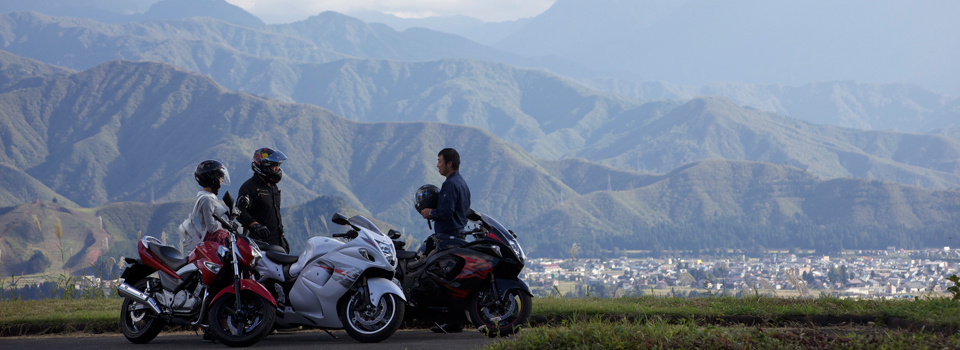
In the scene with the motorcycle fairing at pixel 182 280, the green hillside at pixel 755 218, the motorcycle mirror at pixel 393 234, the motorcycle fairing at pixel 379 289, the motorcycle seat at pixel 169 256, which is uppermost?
the motorcycle mirror at pixel 393 234

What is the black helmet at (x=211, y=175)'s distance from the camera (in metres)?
8.88

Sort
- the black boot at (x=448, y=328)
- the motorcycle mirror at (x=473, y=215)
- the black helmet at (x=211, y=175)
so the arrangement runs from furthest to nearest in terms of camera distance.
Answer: the black boot at (x=448, y=328)
the black helmet at (x=211, y=175)
the motorcycle mirror at (x=473, y=215)

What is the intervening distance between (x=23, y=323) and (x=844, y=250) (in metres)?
166

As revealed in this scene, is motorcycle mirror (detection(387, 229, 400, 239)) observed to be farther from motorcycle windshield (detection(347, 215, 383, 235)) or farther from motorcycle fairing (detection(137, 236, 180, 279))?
motorcycle fairing (detection(137, 236, 180, 279))

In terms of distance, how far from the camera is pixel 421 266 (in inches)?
355

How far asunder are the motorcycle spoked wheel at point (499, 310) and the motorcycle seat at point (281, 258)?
2.00 metres

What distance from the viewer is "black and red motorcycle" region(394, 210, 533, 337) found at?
8547 millimetres

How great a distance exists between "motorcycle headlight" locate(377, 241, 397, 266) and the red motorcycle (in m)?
1.27

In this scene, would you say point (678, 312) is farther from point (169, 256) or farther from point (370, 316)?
point (169, 256)

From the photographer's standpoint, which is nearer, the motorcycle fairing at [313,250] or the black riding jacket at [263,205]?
the motorcycle fairing at [313,250]

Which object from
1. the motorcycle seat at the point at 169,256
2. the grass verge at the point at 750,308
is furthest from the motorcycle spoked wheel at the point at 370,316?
the grass verge at the point at 750,308

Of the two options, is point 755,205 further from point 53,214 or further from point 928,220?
point 53,214

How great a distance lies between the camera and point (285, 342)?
28.1 ft

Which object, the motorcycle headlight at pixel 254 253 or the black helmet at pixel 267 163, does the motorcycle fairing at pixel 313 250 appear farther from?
the black helmet at pixel 267 163
